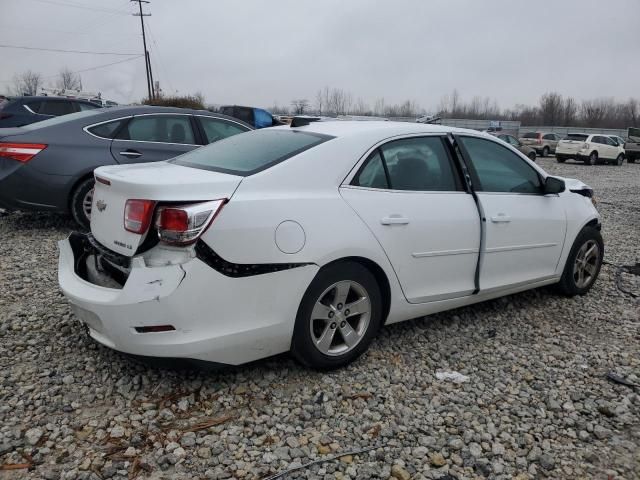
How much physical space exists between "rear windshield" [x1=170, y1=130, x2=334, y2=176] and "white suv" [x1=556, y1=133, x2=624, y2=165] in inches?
1064

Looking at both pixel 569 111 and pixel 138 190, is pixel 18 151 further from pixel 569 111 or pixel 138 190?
pixel 569 111

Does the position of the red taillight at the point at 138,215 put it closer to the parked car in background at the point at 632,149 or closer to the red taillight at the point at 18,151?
the red taillight at the point at 18,151

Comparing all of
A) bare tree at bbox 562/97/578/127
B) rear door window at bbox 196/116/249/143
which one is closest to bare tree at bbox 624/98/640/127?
bare tree at bbox 562/97/578/127

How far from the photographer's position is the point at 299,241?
9.67 feet

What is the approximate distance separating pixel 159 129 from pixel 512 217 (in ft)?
14.8

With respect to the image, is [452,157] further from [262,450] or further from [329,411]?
[262,450]

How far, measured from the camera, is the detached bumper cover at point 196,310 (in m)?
2.68

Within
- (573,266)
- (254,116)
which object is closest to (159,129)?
(573,266)

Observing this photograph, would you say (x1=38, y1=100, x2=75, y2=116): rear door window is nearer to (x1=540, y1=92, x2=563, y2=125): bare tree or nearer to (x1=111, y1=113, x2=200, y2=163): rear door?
(x1=111, y1=113, x2=200, y2=163): rear door

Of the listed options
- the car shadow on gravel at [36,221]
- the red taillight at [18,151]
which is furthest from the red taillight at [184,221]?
the car shadow on gravel at [36,221]

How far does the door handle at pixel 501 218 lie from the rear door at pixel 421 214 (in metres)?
0.18

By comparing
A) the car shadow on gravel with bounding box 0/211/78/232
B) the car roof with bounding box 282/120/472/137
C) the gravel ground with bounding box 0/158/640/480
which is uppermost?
the car roof with bounding box 282/120/472/137

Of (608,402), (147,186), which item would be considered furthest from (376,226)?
(608,402)

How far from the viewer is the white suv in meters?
27.5
